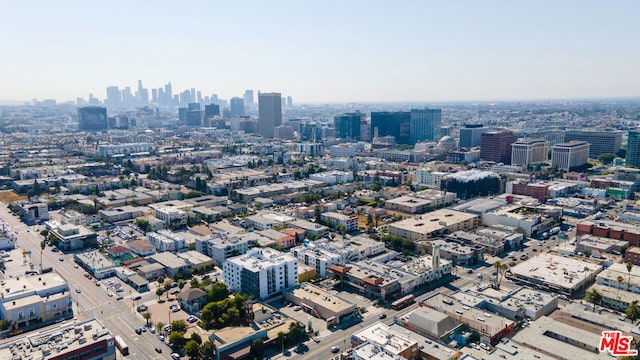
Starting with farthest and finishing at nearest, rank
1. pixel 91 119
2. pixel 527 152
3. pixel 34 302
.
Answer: pixel 91 119 → pixel 527 152 → pixel 34 302

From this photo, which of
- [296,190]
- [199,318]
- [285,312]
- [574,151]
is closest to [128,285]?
[199,318]

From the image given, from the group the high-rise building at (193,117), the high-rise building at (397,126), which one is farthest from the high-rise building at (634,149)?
the high-rise building at (193,117)

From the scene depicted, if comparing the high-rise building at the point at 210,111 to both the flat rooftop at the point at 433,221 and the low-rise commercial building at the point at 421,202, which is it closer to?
the low-rise commercial building at the point at 421,202

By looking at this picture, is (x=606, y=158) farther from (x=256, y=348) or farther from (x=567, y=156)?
(x=256, y=348)

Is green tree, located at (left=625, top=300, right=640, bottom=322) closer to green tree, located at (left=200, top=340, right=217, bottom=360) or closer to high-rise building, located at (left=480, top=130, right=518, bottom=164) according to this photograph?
green tree, located at (left=200, top=340, right=217, bottom=360)

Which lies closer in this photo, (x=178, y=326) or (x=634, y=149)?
(x=178, y=326)

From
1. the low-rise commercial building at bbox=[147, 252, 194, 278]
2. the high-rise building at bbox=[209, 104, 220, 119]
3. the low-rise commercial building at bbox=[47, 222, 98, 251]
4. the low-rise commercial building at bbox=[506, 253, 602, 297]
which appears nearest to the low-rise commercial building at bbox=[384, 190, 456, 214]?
the low-rise commercial building at bbox=[506, 253, 602, 297]

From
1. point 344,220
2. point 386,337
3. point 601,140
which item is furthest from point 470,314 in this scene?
point 601,140
